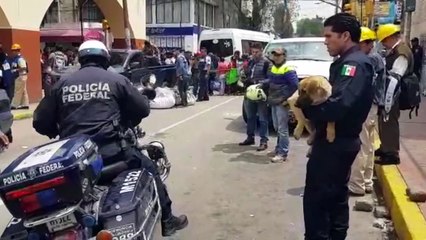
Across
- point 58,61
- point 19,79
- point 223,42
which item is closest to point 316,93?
point 19,79

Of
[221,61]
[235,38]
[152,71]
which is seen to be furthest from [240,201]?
[235,38]

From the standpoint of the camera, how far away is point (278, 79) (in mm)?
8828

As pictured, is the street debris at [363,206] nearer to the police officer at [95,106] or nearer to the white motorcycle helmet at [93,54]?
the police officer at [95,106]

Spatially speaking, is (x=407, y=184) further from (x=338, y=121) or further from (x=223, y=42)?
(x=223, y=42)

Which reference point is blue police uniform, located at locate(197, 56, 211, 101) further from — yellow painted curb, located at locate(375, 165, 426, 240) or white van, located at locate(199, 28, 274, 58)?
yellow painted curb, located at locate(375, 165, 426, 240)

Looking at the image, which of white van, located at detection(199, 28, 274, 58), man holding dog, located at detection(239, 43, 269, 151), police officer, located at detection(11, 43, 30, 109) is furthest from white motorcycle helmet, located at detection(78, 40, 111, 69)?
white van, located at detection(199, 28, 274, 58)

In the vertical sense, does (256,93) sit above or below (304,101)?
below

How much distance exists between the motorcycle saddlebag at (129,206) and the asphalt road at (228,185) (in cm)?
156

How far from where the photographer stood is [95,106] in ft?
12.9

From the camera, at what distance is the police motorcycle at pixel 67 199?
304 cm

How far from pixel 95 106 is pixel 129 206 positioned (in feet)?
2.75

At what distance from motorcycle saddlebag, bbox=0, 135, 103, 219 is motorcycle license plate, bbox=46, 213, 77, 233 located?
0.23 feet

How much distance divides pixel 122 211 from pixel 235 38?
24141 millimetres

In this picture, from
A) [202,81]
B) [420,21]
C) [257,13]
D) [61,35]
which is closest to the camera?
A: [202,81]
